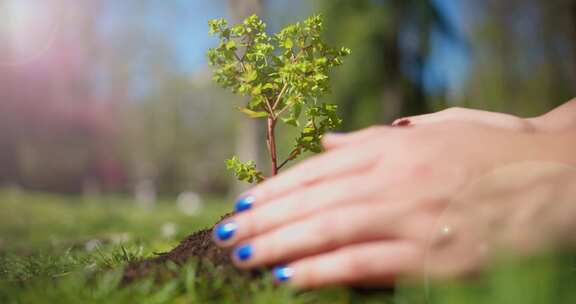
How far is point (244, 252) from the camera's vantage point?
172 centimetres

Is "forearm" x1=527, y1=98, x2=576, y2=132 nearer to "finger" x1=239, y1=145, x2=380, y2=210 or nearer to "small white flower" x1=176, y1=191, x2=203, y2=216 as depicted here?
"finger" x1=239, y1=145, x2=380, y2=210

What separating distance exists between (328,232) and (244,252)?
0.95 feet

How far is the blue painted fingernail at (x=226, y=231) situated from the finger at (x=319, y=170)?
0.10 metres

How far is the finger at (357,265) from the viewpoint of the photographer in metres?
1.58

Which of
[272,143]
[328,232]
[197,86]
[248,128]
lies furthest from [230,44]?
[197,86]

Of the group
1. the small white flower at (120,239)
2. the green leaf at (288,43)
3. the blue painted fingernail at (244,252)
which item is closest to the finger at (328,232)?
the blue painted fingernail at (244,252)

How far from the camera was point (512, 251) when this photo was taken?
58.9 inches

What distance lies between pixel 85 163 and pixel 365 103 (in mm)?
18562

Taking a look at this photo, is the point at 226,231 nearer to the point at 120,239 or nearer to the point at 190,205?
the point at 120,239

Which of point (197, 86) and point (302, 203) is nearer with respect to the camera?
point (302, 203)

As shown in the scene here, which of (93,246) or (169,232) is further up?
(169,232)

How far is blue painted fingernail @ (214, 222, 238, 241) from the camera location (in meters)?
1.75

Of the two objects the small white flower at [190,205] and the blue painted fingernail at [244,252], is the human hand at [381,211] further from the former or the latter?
the small white flower at [190,205]

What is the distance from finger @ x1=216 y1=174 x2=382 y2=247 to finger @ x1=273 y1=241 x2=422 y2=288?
136mm
